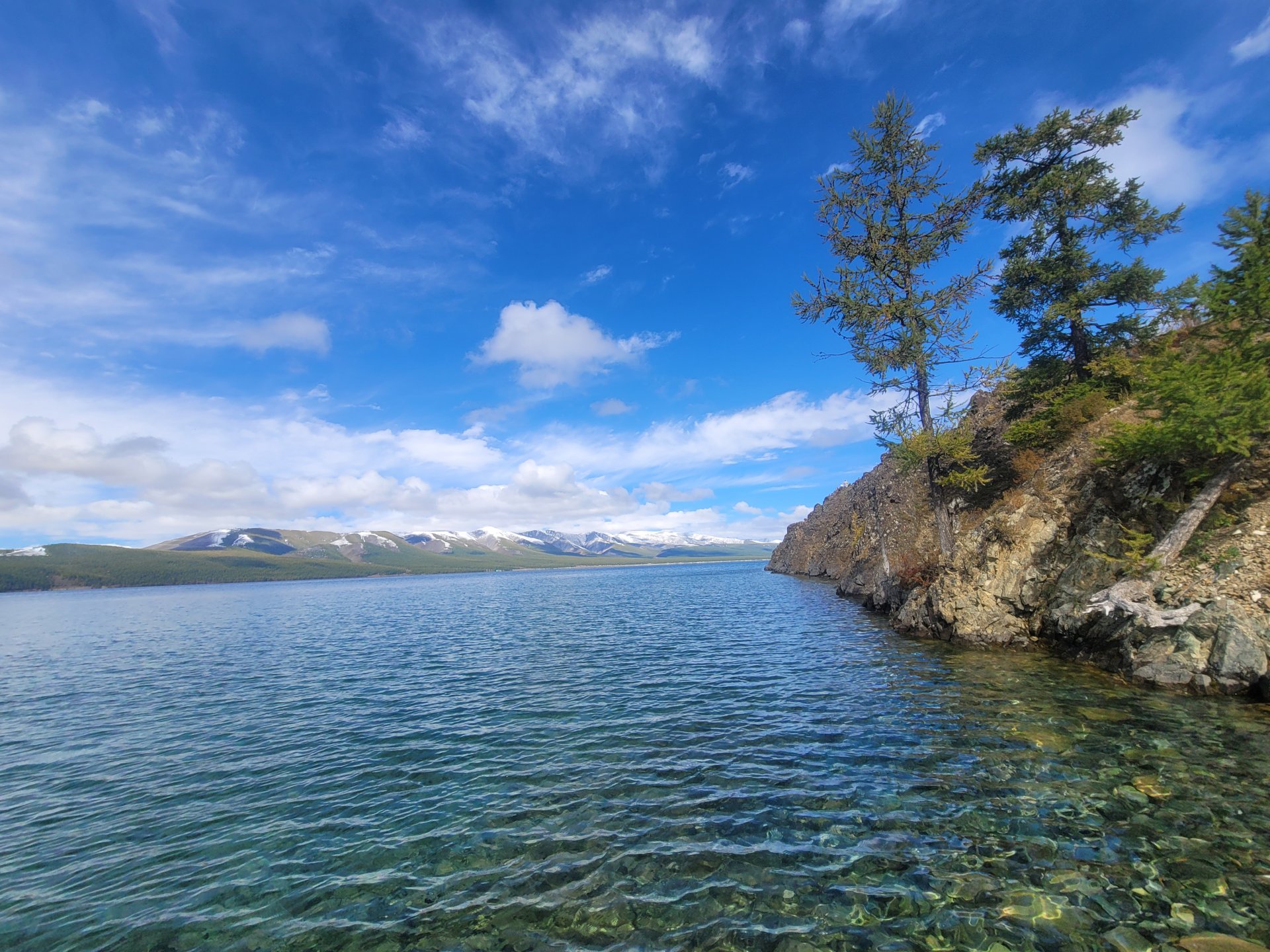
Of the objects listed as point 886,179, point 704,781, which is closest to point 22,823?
point 704,781

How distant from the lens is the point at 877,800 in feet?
40.2

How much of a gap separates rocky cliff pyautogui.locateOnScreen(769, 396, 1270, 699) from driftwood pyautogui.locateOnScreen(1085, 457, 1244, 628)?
401 millimetres

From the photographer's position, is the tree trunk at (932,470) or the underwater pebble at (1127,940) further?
the tree trunk at (932,470)

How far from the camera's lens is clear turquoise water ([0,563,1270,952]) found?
29.0 ft

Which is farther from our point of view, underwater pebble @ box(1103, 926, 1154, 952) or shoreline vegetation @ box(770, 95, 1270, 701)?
shoreline vegetation @ box(770, 95, 1270, 701)

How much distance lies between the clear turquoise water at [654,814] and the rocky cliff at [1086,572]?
205 centimetres

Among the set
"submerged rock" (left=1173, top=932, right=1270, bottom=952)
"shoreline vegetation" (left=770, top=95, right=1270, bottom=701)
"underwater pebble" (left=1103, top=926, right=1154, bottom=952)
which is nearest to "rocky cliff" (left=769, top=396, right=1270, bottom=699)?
"shoreline vegetation" (left=770, top=95, right=1270, bottom=701)

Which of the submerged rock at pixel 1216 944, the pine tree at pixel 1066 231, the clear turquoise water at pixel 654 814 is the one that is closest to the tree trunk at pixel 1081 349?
the pine tree at pixel 1066 231

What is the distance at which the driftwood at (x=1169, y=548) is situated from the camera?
19594 mm

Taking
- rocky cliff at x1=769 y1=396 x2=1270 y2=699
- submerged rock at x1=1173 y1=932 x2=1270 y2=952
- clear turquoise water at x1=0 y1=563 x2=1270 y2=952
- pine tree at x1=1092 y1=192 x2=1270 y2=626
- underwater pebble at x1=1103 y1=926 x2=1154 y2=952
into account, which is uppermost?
pine tree at x1=1092 y1=192 x2=1270 y2=626

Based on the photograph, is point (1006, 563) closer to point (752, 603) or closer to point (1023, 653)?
point (1023, 653)

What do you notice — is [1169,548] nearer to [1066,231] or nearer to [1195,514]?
[1195,514]

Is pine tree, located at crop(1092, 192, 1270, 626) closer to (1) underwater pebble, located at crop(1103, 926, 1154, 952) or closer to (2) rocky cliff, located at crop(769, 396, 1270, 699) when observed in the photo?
(2) rocky cliff, located at crop(769, 396, 1270, 699)

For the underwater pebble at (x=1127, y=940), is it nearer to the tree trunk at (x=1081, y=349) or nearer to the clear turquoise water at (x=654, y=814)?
the clear turquoise water at (x=654, y=814)
